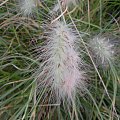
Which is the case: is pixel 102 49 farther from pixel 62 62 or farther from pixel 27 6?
pixel 27 6

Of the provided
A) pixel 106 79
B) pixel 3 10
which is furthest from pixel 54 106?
pixel 3 10

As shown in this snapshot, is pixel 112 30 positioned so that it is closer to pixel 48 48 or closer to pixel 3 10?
pixel 48 48

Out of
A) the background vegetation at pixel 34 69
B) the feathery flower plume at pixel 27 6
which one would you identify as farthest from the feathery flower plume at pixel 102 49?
Result: the feathery flower plume at pixel 27 6

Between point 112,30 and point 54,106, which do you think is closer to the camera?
point 54,106

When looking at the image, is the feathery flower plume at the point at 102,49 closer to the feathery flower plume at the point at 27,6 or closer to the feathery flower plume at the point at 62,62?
the feathery flower plume at the point at 62,62

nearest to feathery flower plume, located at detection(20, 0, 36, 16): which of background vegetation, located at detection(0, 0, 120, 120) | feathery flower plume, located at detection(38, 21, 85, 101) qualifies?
background vegetation, located at detection(0, 0, 120, 120)

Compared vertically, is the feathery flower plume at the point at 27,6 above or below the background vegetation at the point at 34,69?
above

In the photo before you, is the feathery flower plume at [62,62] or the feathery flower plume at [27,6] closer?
the feathery flower plume at [62,62]

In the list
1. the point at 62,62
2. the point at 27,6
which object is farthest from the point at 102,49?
the point at 27,6
